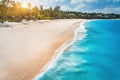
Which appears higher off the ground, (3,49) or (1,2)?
(1,2)

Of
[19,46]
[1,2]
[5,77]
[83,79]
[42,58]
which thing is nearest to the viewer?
[5,77]

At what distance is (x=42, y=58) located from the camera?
17766 mm

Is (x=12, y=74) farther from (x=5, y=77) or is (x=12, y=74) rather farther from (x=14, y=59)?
(x=14, y=59)

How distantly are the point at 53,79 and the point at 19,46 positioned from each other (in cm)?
875

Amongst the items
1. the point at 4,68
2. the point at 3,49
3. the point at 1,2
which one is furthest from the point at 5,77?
the point at 1,2

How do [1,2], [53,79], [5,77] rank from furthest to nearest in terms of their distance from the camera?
[1,2], [53,79], [5,77]

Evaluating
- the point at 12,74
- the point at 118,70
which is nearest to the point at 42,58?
the point at 12,74

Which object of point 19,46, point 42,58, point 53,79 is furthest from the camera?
point 19,46

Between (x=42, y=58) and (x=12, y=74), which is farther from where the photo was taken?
(x=42, y=58)

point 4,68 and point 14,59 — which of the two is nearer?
point 4,68

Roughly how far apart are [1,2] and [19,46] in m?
40.2

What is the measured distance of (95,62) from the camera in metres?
20.1

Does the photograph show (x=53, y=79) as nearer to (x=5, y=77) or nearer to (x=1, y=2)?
(x=5, y=77)

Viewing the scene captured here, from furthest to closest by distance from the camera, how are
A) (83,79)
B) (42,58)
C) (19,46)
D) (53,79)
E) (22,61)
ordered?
(19,46)
(42,58)
(22,61)
(83,79)
(53,79)
